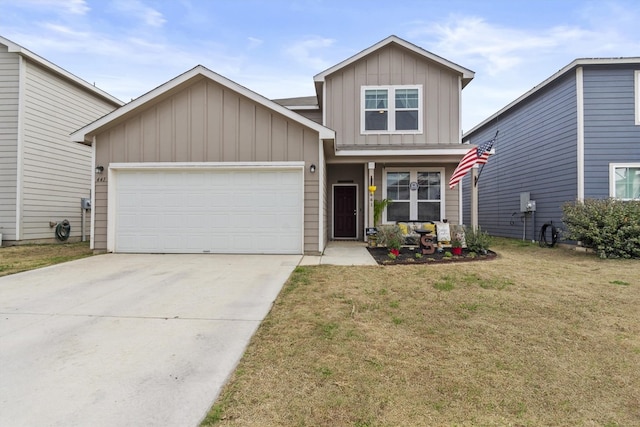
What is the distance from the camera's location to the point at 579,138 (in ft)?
32.5

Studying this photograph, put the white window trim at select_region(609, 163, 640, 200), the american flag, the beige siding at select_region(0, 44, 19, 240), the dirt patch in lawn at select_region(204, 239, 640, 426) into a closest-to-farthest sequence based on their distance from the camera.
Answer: the dirt patch in lawn at select_region(204, 239, 640, 426), the american flag, the white window trim at select_region(609, 163, 640, 200), the beige siding at select_region(0, 44, 19, 240)

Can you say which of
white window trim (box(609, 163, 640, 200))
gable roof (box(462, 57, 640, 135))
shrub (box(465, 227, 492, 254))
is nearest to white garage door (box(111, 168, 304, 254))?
shrub (box(465, 227, 492, 254))

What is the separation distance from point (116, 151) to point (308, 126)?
15.7ft

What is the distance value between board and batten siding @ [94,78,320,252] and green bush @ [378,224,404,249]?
1.83 m

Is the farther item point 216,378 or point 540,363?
point 540,363

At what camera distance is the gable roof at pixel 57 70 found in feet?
32.9

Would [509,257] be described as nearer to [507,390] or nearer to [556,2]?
[507,390]

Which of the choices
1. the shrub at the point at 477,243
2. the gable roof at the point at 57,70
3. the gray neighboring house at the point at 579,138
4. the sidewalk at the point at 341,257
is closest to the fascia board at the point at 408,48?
the gray neighboring house at the point at 579,138

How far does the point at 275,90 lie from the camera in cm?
2191

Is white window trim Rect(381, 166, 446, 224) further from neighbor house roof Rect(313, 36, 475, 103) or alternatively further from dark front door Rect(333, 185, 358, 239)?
neighbor house roof Rect(313, 36, 475, 103)

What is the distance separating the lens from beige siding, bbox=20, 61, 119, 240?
10.6 meters

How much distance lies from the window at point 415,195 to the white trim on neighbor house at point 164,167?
3.89 m

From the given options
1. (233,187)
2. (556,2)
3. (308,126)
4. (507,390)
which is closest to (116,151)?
(233,187)

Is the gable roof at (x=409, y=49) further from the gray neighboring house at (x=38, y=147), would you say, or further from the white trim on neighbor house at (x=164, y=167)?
the gray neighboring house at (x=38, y=147)
